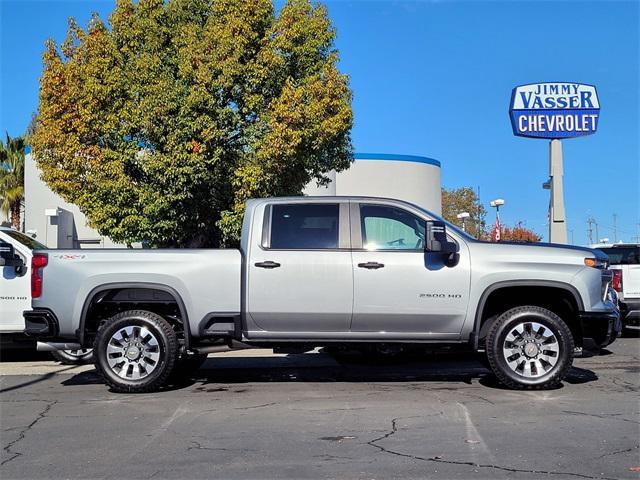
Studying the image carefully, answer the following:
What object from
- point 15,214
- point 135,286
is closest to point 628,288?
point 135,286

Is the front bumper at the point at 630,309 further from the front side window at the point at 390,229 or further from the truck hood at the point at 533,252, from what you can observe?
the front side window at the point at 390,229

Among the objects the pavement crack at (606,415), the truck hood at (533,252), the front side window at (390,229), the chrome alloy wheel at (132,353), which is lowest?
the pavement crack at (606,415)

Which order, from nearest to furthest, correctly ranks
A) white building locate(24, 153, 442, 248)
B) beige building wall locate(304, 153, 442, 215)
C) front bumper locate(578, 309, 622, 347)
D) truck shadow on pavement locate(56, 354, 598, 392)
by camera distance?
front bumper locate(578, 309, 622, 347)
truck shadow on pavement locate(56, 354, 598, 392)
white building locate(24, 153, 442, 248)
beige building wall locate(304, 153, 442, 215)

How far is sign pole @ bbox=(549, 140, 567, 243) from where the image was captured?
19438 millimetres

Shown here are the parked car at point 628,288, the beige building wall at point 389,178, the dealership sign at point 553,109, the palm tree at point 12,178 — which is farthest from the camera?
the beige building wall at point 389,178

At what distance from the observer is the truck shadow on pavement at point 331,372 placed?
8305 millimetres

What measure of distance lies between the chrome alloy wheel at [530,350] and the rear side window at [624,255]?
7007mm

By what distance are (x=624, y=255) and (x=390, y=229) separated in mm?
7902

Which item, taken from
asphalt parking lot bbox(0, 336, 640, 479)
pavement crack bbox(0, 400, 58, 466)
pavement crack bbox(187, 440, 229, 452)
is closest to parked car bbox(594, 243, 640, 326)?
asphalt parking lot bbox(0, 336, 640, 479)

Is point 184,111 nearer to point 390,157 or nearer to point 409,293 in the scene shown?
point 409,293

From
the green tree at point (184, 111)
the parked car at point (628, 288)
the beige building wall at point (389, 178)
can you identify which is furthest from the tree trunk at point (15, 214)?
the parked car at point (628, 288)

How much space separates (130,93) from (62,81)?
1.47m

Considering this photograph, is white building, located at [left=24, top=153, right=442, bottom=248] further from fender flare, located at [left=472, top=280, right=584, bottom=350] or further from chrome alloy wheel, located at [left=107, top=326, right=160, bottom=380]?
fender flare, located at [left=472, top=280, right=584, bottom=350]

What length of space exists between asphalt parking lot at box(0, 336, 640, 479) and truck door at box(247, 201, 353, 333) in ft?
2.66
